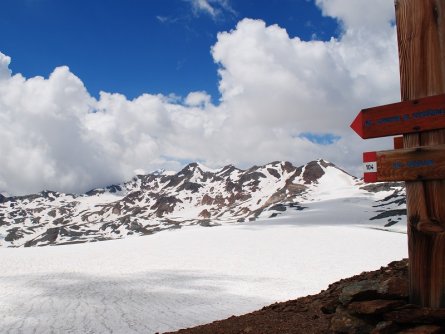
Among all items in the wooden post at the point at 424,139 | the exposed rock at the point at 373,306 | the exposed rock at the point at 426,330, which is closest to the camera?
the exposed rock at the point at 426,330

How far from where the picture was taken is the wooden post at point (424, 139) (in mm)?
5385

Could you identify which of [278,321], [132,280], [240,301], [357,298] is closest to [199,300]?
[240,301]

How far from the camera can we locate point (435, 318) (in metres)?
5.34

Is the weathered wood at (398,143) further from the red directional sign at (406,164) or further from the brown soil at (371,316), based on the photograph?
the brown soil at (371,316)

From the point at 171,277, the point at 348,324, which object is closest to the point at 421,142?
the point at 348,324

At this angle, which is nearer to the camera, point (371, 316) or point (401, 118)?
point (401, 118)

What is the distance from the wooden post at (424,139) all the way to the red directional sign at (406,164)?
0.16 metres

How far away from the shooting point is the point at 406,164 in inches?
225

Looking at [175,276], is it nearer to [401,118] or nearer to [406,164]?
[406,164]

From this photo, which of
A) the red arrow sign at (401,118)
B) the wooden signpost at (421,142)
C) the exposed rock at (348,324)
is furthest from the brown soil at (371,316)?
the red arrow sign at (401,118)

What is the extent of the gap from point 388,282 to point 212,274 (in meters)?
23.9

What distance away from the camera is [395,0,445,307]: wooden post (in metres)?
5.39

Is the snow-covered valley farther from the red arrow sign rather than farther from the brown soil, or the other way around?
the red arrow sign

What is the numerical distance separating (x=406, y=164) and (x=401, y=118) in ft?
2.52
